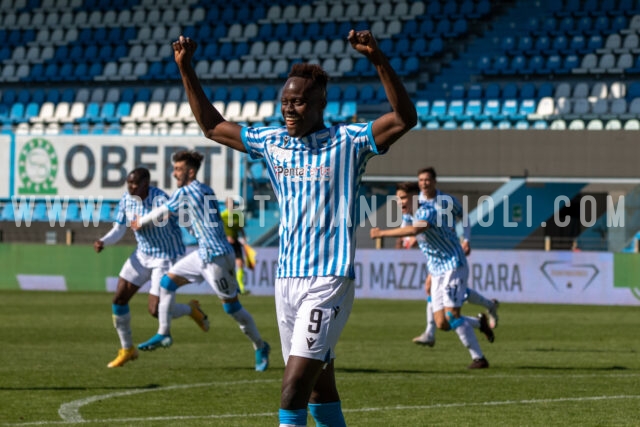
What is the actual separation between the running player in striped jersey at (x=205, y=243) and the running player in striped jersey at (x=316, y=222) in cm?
673

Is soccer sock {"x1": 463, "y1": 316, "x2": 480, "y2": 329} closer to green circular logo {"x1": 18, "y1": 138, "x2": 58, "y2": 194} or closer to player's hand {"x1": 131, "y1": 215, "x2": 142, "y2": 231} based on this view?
player's hand {"x1": 131, "y1": 215, "x2": 142, "y2": 231}

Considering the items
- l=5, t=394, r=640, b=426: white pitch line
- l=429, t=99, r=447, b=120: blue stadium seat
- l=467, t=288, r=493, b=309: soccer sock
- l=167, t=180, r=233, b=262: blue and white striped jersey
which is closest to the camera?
l=5, t=394, r=640, b=426: white pitch line

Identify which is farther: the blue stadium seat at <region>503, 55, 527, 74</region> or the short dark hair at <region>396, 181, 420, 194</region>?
the blue stadium seat at <region>503, 55, 527, 74</region>

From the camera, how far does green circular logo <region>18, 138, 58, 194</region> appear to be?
35500mm

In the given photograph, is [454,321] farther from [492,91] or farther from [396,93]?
[492,91]

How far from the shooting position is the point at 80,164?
35.5 m

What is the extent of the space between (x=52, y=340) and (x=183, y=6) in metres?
28.2

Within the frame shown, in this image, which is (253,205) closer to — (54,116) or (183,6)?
(54,116)

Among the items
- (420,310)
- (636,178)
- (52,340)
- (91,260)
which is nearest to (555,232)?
(636,178)

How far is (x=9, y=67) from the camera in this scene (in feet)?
140

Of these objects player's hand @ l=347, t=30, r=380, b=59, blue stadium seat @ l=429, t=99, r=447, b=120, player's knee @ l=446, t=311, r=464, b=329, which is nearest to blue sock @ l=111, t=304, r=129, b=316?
player's knee @ l=446, t=311, r=464, b=329

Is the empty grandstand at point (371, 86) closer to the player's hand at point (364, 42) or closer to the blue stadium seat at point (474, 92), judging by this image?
the blue stadium seat at point (474, 92)

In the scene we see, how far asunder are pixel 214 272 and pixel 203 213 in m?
0.64

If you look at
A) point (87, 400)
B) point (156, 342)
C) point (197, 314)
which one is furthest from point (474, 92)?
point (87, 400)
